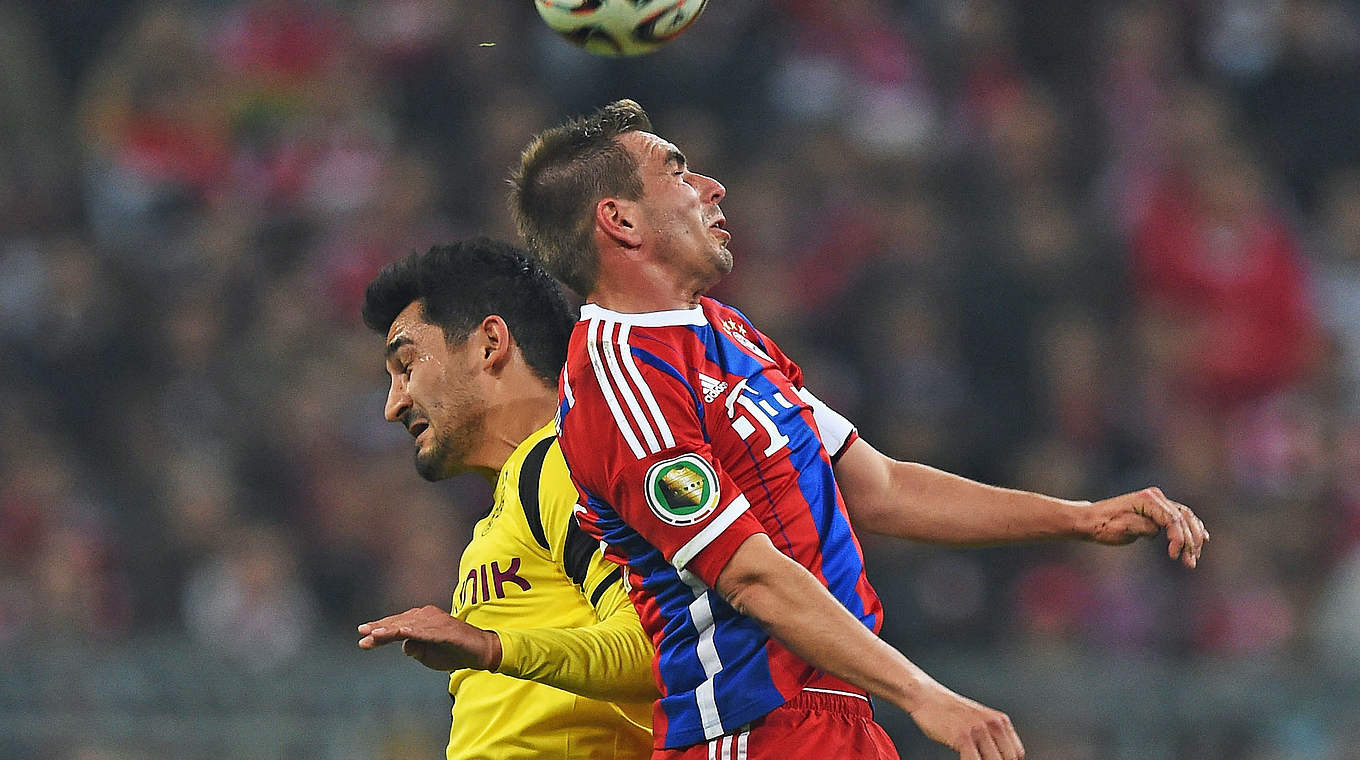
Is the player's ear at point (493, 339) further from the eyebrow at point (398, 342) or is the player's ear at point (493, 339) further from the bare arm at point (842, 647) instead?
the bare arm at point (842, 647)

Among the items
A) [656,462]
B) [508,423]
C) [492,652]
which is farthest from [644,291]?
[492,652]

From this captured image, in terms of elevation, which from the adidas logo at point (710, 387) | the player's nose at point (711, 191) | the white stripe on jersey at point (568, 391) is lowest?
the adidas logo at point (710, 387)

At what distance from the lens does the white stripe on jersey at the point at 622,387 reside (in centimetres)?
370

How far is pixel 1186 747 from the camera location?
7.78 meters

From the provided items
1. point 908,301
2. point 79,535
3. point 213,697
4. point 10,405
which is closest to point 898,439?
point 908,301

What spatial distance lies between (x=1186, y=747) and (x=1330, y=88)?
14.9 ft

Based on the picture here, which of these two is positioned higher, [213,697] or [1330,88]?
[1330,88]

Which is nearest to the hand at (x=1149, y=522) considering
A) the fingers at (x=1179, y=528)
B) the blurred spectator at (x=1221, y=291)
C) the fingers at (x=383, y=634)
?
the fingers at (x=1179, y=528)

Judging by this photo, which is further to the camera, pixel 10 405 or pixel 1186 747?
pixel 10 405

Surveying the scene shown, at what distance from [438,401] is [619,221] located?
2.39ft

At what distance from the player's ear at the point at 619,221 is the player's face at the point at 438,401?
0.63 metres

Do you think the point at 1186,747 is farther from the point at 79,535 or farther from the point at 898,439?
the point at 79,535

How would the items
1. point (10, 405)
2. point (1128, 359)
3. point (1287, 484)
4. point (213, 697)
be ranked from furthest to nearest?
point (10, 405) → point (1128, 359) → point (1287, 484) → point (213, 697)

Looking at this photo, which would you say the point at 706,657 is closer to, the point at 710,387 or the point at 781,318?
the point at 710,387
